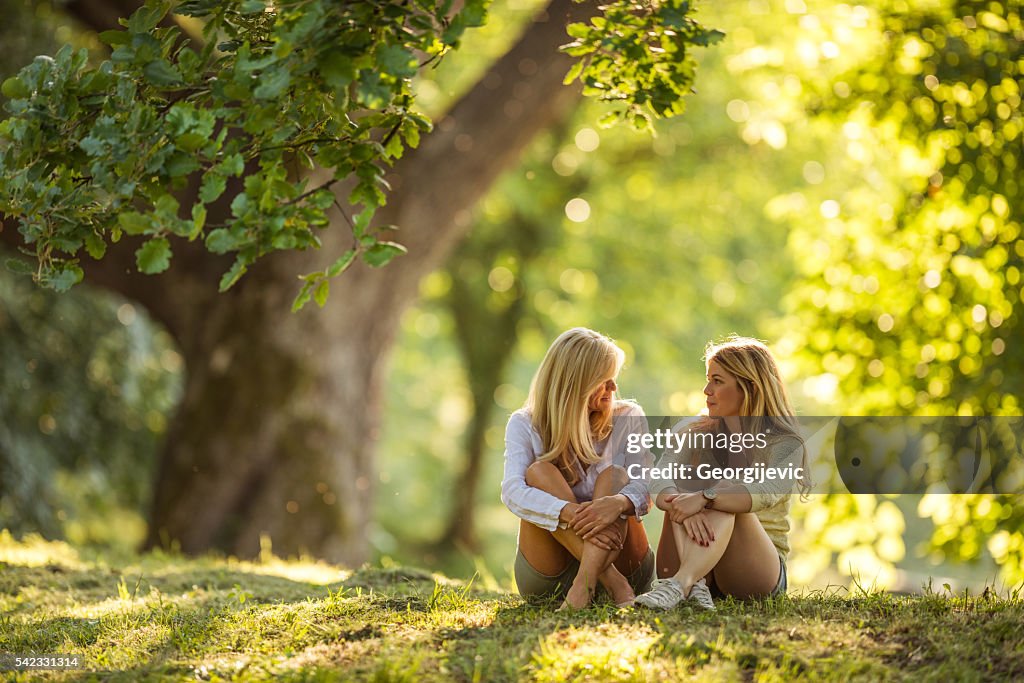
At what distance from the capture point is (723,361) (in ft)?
13.4

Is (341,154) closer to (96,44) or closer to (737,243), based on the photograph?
(96,44)

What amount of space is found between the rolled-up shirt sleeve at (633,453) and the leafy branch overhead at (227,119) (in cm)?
129

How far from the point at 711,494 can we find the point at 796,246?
4.80 m

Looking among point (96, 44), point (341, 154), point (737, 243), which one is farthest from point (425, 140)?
point (737, 243)

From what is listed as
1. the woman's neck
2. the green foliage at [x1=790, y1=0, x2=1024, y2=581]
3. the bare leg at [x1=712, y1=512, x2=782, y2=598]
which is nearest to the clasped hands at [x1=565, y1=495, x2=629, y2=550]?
the bare leg at [x1=712, y1=512, x2=782, y2=598]

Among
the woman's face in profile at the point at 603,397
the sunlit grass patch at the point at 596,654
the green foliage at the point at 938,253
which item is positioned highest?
the green foliage at the point at 938,253

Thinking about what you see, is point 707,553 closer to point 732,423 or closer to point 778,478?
point 778,478

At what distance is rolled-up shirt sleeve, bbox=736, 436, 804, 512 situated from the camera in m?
3.72

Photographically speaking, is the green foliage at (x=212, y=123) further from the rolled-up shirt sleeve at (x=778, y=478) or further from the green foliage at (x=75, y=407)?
the green foliage at (x=75, y=407)

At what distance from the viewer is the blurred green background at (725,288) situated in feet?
21.6

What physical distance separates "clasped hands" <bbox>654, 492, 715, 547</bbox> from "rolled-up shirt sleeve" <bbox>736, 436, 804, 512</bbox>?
0.56 feet

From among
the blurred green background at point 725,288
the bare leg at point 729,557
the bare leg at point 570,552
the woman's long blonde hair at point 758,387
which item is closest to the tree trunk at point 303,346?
the blurred green background at point 725,288

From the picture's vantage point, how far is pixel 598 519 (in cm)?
376

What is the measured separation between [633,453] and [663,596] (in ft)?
2.00
